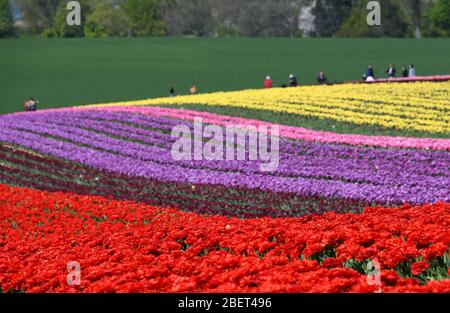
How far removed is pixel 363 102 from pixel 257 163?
11.4 metres

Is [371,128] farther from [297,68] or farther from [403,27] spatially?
[403,27]

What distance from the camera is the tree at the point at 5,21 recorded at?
260ft

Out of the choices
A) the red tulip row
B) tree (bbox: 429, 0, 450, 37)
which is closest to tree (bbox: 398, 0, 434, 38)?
tree (bbox: 429, 0, 450, 37)

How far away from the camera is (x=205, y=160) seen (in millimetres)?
19172

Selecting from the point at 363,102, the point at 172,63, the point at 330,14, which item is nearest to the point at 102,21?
the point at 330,14

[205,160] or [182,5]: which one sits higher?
[182,5]

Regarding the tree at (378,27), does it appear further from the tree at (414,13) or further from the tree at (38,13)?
the tree at (38,13)

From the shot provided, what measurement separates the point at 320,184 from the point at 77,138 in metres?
9.79

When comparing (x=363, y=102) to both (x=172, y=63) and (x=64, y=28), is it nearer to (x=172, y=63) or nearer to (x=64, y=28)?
(x=172, y=63)

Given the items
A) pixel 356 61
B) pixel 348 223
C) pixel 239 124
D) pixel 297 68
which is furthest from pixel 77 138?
pixel 356 61

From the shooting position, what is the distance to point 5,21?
264 feet

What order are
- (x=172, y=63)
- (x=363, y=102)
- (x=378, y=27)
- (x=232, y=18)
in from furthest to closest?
1. (x=232, y=18)
2. (x=378, y=27)
3. (x=172, y=63)
4. (x=363, y=102)

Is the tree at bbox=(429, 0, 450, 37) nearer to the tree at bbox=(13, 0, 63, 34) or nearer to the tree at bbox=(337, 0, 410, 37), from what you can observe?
the tree at bbox=(337, 0, 410, 37)

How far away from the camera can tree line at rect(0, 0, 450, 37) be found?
78062 mm
